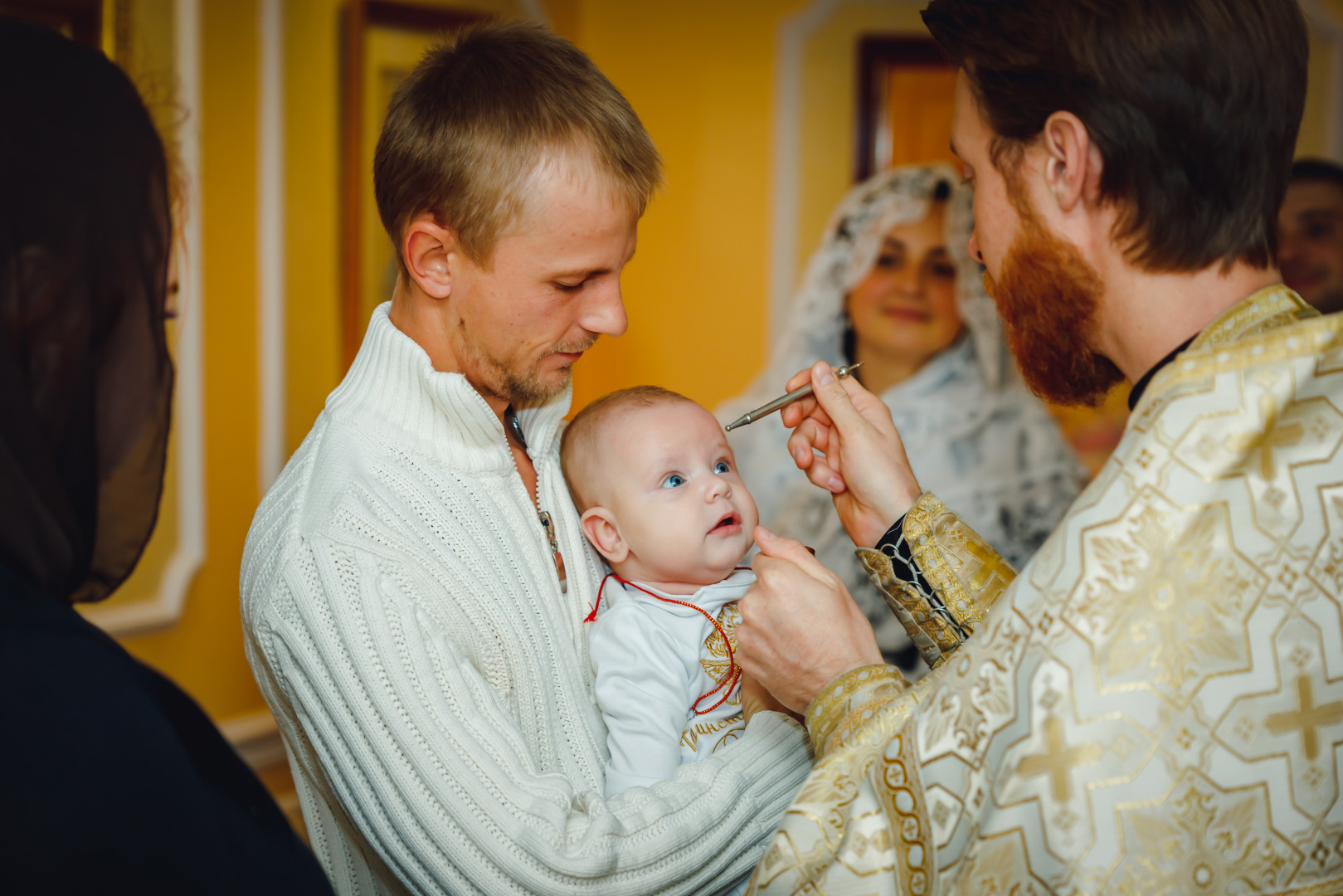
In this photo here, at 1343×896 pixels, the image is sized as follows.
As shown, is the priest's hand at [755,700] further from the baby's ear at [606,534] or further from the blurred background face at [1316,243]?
the blurred background face at [1316,243]

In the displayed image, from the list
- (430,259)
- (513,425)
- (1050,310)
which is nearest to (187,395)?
(513,425)

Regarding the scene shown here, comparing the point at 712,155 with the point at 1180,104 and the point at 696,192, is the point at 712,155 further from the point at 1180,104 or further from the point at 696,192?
the point at 1180,104

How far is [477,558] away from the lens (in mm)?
1456

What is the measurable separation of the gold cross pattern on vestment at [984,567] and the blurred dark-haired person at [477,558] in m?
0.38

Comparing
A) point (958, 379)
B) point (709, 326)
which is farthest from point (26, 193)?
point (709, 326)

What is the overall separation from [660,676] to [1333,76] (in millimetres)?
4212

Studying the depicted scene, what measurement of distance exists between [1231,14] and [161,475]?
138 centimetres

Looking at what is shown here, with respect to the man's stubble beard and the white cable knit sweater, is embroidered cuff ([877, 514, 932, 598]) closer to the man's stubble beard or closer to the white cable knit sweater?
the white cable knit sweater

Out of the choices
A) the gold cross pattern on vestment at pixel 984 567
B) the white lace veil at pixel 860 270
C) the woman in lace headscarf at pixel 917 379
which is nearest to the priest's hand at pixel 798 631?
the gold cross pattern on vestment at pixel 984 567

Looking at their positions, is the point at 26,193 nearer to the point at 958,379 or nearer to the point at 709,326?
the point at 958,379

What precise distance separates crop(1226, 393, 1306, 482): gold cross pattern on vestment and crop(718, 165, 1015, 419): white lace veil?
2756 mm

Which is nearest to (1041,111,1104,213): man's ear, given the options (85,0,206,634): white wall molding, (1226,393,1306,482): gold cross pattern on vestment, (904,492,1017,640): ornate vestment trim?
(1226,393,1306,482): gold cross pattern on vestment

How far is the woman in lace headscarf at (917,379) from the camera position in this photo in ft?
12.2

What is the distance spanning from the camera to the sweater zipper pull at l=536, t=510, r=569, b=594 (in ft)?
5.40
